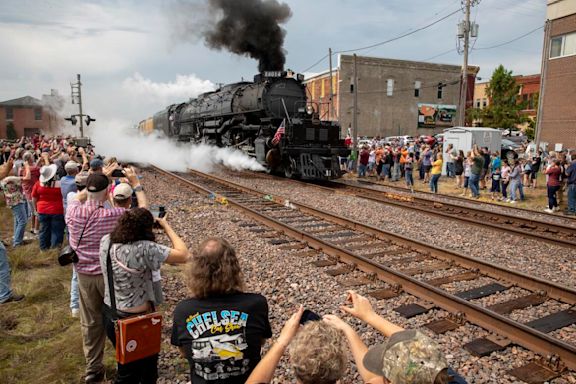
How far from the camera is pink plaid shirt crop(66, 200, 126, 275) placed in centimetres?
337

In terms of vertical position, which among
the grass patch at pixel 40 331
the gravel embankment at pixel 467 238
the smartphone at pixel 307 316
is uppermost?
the smartphone at pixel 307 316

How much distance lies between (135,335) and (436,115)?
53857mm

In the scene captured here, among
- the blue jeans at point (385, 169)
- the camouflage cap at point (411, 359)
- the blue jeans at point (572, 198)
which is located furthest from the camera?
the blue jeans at point (385, 169)

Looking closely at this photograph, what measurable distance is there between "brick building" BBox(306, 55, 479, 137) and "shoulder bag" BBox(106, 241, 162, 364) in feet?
140

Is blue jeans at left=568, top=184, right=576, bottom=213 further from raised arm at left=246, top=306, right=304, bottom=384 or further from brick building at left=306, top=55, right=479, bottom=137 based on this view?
brick building at left=306, top=55, right=479, bottom=137

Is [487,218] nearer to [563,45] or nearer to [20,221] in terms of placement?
[20,221]

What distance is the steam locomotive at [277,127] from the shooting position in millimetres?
14867

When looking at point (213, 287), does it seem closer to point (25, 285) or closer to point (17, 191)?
point (25, 285)

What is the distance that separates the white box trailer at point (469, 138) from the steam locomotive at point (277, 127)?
650 cm

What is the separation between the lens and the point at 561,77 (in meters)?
26.1

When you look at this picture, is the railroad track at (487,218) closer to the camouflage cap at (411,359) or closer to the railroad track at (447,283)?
the railroad track at (447,283)

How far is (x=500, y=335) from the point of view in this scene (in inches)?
164

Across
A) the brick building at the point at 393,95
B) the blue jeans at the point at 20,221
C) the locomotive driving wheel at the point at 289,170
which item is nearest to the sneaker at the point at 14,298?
the blue jeans at the point at 20,221

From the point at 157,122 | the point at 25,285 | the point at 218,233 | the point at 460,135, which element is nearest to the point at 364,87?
the point at 157,122
